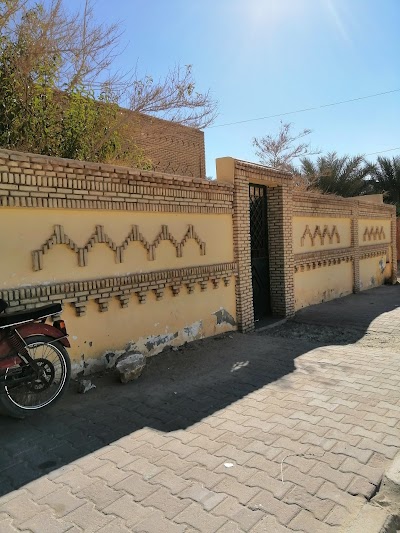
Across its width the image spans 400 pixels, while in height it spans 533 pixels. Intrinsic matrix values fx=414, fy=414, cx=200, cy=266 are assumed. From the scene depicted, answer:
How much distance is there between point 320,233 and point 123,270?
21.2 feet

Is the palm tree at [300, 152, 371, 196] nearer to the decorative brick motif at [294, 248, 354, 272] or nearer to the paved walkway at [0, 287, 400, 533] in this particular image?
the decorative brick motif at [294, 248, 354, 272]

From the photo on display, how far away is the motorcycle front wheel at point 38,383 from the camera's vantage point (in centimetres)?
373

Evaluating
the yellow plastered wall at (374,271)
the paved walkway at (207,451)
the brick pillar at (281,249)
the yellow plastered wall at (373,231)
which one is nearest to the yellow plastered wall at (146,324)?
the paved walkway at (207,451)

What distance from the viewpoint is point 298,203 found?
9.36 metres

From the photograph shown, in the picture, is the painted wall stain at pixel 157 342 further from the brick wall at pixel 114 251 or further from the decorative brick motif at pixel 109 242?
the decorative brick motif at pixel 109 242

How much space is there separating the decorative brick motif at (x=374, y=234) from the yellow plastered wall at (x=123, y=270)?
7.88 metres

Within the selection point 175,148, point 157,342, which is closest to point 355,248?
point 175,148

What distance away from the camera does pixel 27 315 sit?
3.85 meters

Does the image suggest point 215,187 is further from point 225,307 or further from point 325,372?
point 325,372

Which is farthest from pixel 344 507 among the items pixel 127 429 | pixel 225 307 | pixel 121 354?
pixel 225 307

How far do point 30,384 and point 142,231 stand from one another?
2380 mm

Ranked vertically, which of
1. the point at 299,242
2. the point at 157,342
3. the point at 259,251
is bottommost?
the point at 157,342

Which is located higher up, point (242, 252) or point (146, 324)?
point (242, 252)

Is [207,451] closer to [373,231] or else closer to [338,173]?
[373,231]
